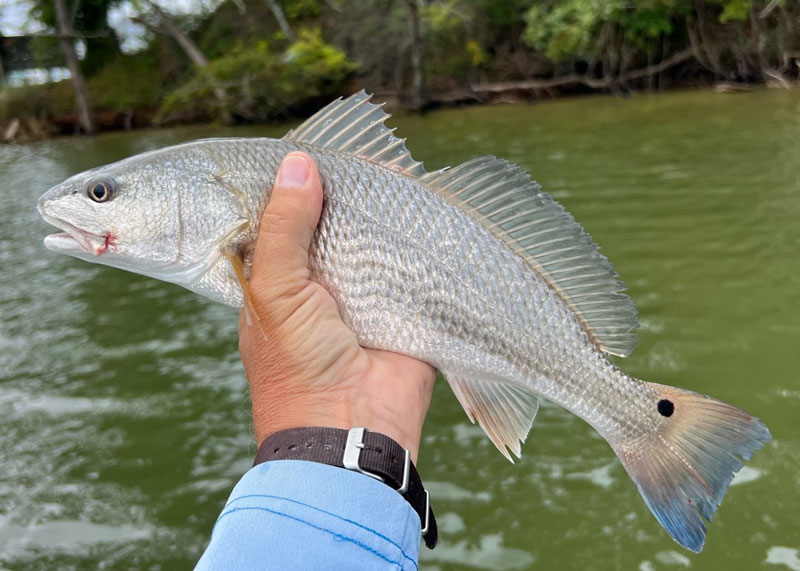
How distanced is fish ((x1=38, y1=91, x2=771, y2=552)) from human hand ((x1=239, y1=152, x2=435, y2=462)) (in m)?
0.11

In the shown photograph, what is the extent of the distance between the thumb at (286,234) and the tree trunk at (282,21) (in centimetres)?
2787

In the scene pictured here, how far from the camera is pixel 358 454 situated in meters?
1.65

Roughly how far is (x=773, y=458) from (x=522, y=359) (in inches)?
92.6

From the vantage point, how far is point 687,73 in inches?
906

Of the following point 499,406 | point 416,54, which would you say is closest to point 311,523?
point 499,406

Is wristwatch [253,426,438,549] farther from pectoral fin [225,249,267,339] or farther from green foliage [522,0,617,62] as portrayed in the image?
green foliage [522,0,617,62]

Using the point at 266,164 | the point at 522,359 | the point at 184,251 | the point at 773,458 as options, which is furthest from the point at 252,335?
the point at 773,458

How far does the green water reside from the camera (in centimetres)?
332

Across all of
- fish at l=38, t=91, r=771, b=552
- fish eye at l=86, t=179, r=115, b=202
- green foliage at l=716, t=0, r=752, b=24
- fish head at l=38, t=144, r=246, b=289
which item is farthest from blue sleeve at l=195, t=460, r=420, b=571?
green foliage at l=716, t=0, r=752, b=24

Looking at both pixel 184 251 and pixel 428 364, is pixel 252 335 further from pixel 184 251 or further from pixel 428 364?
pixel 428 364

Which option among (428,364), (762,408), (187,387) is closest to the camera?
(428,364)

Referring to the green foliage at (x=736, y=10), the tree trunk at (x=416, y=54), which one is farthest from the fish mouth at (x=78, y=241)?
the green foliage at (x=736, y=10)

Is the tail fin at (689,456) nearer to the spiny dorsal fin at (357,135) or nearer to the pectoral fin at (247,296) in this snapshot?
the spiny dorsal fin at (357,135)

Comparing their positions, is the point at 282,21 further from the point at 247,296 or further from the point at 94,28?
the point at 247,296
